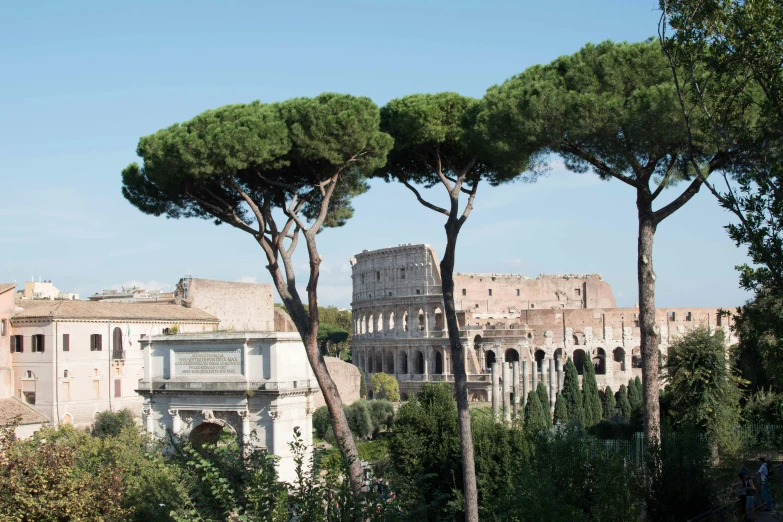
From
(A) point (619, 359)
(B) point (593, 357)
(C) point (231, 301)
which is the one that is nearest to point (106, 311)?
(C) point (231, 301)

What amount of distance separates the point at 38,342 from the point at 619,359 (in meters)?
31.8

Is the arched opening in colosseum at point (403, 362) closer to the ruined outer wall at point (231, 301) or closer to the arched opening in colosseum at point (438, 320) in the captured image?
the arched opening in colosseum at point (438, 320)

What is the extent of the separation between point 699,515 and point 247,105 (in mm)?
7973

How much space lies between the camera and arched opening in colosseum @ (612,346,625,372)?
1760 inches

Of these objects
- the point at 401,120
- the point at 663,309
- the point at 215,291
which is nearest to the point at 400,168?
the point at 401,120

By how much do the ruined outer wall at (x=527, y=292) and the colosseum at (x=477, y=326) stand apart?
66 millimetres

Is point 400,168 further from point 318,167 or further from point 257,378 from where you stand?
point 257,378

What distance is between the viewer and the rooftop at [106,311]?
22391mm

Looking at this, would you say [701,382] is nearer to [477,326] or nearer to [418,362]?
[477,326]

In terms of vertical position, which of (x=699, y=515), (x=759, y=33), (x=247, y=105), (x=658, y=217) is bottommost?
(x=699, y=515)

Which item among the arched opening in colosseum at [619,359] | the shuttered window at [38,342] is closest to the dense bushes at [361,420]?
the shuttered window at [38,342]

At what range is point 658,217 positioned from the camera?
9.70 m

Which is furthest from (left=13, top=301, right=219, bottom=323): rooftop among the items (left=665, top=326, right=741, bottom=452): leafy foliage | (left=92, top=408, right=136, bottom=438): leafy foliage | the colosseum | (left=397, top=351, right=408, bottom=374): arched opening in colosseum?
(left=397, top=351, right=408, bottom=374): arched opening in colosseum

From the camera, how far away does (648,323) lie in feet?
→ 30.8
